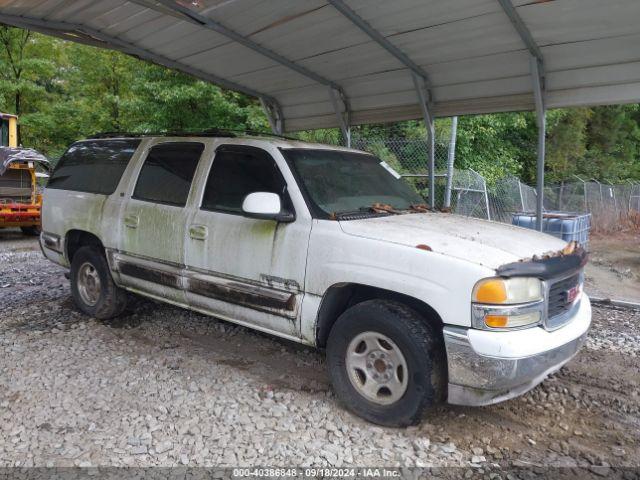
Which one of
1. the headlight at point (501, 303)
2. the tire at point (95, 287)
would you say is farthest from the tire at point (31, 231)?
the headlight at point (501, 303)

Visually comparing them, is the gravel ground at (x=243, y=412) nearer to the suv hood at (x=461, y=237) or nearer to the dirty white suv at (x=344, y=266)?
the dirty white suv at (x=344, y=266)

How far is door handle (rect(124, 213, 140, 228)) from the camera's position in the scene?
4938 mm

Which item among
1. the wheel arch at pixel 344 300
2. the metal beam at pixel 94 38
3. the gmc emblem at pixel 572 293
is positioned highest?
the metal beam at pixel 94 38

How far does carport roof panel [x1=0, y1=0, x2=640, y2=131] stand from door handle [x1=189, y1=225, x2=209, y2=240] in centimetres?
257

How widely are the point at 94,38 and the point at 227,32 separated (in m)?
1.91

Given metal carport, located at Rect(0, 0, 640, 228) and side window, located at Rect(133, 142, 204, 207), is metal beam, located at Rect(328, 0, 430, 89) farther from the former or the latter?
side window, located at Rect(133, 142, 204, 207)

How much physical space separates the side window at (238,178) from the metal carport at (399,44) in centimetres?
202

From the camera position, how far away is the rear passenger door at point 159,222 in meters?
4.62

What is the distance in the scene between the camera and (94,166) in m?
5.64

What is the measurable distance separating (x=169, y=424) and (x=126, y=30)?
200 inches

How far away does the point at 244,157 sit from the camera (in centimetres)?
438

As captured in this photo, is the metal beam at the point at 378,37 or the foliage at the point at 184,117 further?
the foliage at the point at 184,117

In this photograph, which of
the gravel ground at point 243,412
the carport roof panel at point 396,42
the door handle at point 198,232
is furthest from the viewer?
the carport roof panel at point 396,42

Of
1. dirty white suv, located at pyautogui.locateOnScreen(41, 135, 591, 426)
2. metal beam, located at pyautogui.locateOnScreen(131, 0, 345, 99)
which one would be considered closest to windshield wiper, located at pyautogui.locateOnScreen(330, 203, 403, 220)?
dirty white suv, located at pyautogui.locateOnScreen(41, 135, 591, 426)
